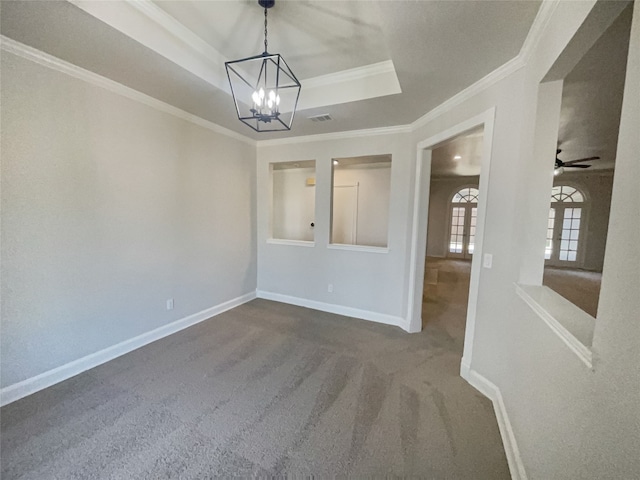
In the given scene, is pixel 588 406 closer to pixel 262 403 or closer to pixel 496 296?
pixel 496 296

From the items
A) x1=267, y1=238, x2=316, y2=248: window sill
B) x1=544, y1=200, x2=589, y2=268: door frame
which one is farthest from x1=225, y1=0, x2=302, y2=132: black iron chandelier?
x1=544, y1=200, x2=589, y2=268: door frame

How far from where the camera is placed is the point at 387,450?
5.34 ft

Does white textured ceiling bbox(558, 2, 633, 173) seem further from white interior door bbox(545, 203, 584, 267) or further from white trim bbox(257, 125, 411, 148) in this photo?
white interior door bbox(545, 203, 584, 267)

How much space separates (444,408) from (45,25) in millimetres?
3802

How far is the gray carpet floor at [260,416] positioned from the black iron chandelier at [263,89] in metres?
2.14

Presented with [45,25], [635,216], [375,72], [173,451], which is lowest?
[173,451]

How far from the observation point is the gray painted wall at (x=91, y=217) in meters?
1.94

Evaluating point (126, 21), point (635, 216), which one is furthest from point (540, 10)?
point (126, 21)

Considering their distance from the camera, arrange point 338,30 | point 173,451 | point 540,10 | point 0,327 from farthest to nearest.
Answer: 1. point 338,30
2. point 0,327
3. point 173,451
4. point 540,10

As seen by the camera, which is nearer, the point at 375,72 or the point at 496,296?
the point at 496,296

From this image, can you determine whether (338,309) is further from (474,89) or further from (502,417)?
(474,89)

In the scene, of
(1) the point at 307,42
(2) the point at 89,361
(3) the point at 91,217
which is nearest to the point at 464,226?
(1) the point at 307,42

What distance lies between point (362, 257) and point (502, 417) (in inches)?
87.6

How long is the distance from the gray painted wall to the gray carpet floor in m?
0.45
